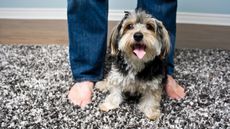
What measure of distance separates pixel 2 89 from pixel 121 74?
0.65 metres

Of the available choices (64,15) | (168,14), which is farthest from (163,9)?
(64,15)

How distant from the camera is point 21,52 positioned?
2.21 meters

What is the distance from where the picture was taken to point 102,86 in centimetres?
184

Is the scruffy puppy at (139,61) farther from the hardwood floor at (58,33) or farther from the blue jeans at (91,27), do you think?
the hardwood floor at (58,33)

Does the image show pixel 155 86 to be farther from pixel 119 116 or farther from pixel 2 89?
pixel 2 89

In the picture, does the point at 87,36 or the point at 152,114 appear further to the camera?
the point at 87,36

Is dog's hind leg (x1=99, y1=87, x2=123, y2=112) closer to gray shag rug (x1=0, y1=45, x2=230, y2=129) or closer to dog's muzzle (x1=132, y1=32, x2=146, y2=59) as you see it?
gray shag rug (x1=0, y1=45, x2=230, y2=129)

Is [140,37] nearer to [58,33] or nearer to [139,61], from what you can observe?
[139,61]

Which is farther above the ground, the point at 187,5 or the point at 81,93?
the point at 187,5

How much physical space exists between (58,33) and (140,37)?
1195 millimetres

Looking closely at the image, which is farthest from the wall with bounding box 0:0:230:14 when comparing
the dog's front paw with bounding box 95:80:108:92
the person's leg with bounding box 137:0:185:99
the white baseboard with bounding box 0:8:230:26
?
the dog's front paw with bounding box 95:80:108:92

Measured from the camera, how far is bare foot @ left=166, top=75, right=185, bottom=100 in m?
1.79

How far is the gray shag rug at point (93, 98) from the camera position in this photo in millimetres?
1598

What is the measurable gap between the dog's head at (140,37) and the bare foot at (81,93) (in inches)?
14.3
